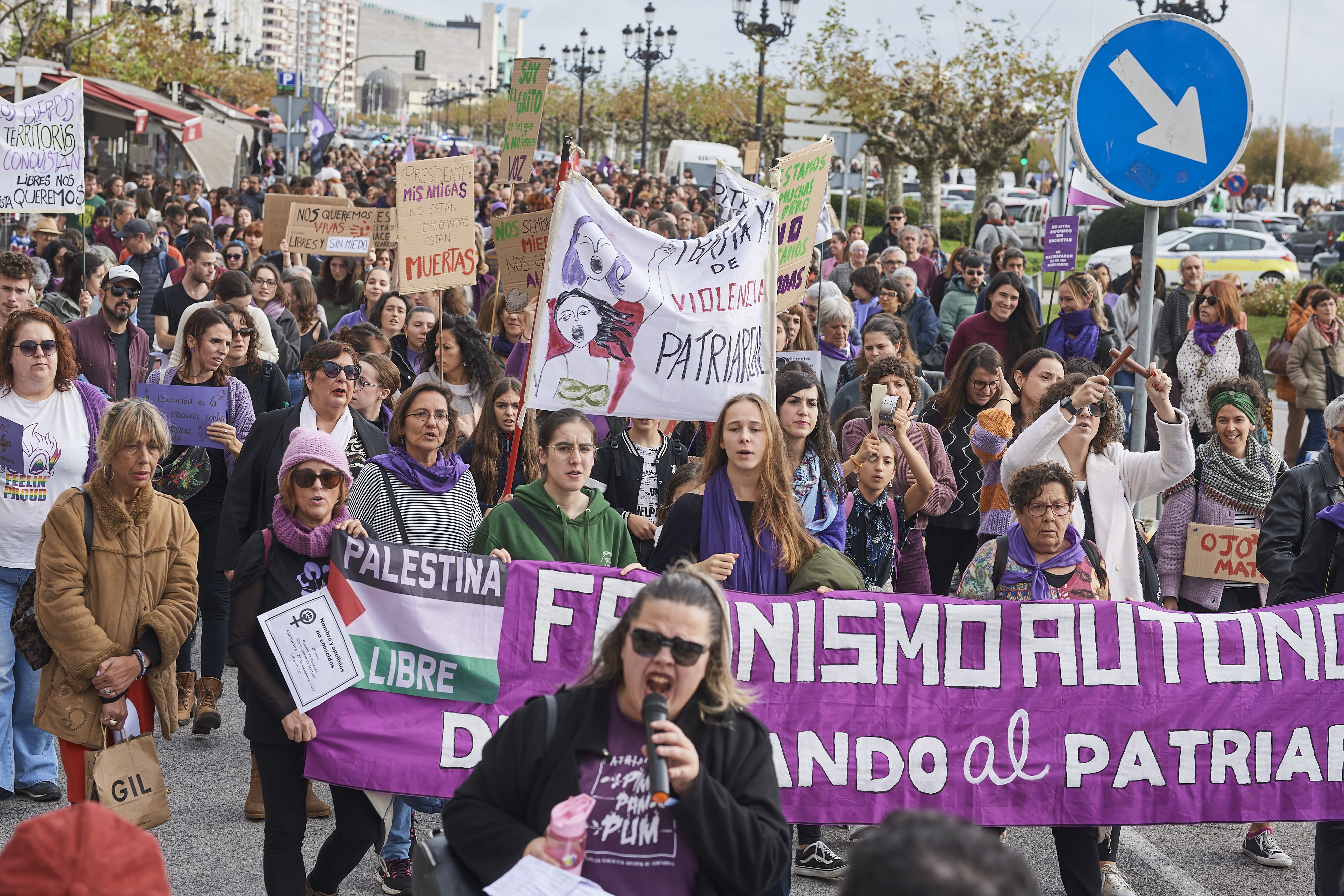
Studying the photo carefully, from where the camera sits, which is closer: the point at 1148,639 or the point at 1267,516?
the point at 1148,639

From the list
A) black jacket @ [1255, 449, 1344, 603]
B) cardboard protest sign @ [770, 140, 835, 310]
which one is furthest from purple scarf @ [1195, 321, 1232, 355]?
black jacket @ [1255, 449, 1344, 603]

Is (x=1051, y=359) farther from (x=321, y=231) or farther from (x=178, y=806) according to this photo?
(x=321, y=231)

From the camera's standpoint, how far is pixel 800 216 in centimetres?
906

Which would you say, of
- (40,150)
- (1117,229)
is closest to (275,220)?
(40,150)

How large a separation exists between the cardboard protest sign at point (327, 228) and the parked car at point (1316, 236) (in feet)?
115

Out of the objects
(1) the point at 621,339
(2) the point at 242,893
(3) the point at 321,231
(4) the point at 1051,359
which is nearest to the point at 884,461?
(1) the point at 621,339

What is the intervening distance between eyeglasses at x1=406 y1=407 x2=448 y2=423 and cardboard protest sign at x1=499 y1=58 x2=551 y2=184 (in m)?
5.49

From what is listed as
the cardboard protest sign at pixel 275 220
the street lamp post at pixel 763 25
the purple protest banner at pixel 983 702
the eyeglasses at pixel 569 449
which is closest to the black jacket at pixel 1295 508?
the purple protest banner at pixel 983 702

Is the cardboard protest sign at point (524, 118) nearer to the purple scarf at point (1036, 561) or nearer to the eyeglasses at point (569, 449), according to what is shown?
the eyeglasses at point (569, 449)

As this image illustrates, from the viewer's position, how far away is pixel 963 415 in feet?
23.5

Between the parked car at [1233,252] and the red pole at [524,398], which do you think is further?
the parked car at [1233,252]

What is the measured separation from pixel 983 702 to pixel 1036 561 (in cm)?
53

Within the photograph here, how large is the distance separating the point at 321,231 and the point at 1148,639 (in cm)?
892

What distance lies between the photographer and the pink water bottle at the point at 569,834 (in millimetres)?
2904
